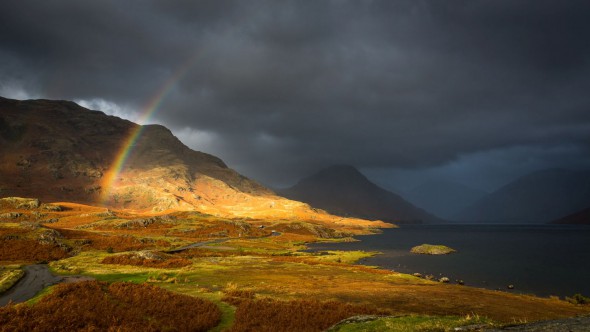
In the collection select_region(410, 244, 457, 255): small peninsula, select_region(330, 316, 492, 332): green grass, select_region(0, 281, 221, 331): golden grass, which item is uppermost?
select_region(330, 316, 492, 332): green grass

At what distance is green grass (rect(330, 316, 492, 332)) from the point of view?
628 inches

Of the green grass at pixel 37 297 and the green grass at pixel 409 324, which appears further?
the green grass at pixel 37 297

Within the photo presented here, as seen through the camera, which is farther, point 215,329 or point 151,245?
point 151,245

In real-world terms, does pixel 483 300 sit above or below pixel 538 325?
below

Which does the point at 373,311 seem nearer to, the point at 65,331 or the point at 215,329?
the point at 215,329

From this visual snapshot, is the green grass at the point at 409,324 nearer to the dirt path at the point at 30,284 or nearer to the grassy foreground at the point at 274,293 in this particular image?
the grassy foreground at the point at 274,293

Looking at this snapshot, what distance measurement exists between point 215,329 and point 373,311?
12330 mm

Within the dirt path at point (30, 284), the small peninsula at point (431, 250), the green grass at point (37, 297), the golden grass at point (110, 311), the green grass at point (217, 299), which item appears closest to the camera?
the golden grass at point (110, 311)

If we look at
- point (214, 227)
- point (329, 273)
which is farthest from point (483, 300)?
point (214, 227)

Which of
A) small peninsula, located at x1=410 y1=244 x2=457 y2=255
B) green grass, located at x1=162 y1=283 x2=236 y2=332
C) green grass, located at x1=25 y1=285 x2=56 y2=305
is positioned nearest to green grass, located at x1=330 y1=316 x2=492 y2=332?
green grass, located at x1=162 y1=283 x2=236 y2=332

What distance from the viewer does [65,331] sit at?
52.9 feet

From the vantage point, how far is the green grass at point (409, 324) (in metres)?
15.9

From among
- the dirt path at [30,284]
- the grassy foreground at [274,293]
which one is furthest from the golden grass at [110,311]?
the dirt path at [30,284]

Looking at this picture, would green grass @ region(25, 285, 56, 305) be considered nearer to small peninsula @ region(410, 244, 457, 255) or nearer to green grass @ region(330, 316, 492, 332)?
green grass @ region(330, 316, 492, 332)
